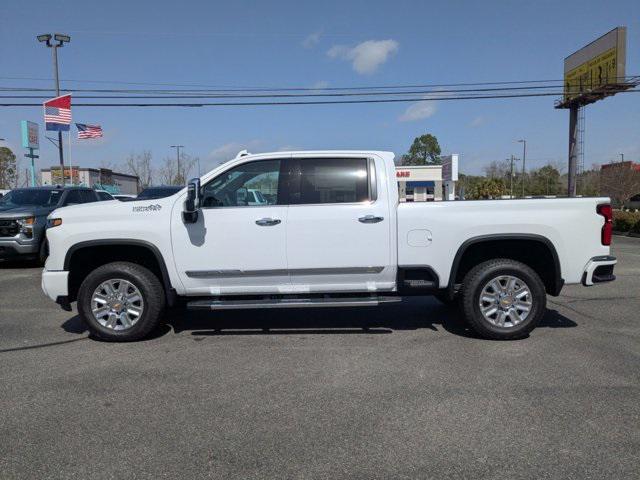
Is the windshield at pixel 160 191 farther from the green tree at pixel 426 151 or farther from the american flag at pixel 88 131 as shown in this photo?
the green tree at pixel 426 151

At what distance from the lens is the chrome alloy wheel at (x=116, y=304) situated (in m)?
5.62

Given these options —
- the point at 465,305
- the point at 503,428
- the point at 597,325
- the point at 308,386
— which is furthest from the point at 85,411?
the point at 597,325

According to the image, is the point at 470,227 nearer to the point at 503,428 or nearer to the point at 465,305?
the point at 465,305

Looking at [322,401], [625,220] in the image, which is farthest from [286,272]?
[625,220]

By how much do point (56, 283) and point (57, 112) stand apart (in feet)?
70.2

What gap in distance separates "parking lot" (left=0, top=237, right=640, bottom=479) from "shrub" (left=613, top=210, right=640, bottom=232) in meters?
16.2

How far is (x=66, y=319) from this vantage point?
22.4ft

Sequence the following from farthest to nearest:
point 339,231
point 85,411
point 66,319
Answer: point 66,319, point 339,231, point 85,411

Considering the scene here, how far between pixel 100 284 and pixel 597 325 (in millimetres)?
5875

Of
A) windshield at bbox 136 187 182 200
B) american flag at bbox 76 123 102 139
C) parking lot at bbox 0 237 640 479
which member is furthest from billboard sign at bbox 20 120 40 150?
parking lot at bbox 0 237 640 479

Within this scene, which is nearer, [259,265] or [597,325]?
[259,265]

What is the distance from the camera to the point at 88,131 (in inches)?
1197

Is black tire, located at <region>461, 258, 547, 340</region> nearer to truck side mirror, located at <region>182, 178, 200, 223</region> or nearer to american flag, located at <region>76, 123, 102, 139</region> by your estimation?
truck side mirror, located at <region>182, 178, 200, 223</region>

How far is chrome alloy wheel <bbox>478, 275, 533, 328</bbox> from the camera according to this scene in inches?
219
